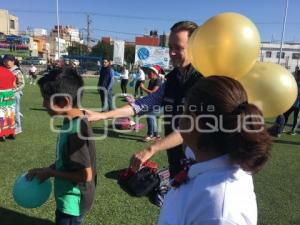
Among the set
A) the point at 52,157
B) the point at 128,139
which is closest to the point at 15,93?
the point at 52,157

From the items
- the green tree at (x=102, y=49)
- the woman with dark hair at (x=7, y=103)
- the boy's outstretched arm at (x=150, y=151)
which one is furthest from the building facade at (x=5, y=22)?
the boy's outstretched arm at (x=150, y=151)

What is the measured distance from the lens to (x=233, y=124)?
4.25ft

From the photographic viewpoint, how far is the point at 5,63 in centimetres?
790

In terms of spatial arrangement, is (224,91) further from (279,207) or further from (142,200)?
(279,207)

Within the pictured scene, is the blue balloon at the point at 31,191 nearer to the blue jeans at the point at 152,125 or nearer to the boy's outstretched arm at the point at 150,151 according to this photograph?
the boy's outstretched arm at the point at 150,151

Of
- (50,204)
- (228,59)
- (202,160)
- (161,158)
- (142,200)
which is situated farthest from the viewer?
(161,158)

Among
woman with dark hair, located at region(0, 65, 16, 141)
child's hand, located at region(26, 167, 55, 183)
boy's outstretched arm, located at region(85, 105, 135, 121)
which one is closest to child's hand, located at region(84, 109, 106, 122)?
boy's outstretched arm, located at region(85, 105, 135, 121)

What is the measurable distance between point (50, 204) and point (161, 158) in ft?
9.14

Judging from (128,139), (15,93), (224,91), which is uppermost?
(224,91)

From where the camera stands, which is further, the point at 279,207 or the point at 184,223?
the point at 279,207

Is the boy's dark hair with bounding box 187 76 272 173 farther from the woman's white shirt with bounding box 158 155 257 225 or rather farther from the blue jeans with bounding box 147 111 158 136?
the blue jeans with bounding box 147 111 158 136

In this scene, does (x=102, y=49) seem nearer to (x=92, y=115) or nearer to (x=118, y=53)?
(x=118, y=53)

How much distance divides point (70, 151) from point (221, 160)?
4.23 feet

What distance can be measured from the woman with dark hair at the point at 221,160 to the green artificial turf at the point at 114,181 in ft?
9.65
